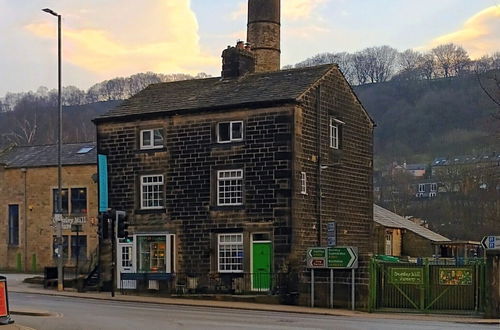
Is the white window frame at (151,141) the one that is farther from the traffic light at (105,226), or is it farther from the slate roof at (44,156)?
the slate roof at (44,156)

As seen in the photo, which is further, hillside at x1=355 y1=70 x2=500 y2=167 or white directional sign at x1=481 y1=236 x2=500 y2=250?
hillside at x1=355 y1=70 x2=500 y2=167

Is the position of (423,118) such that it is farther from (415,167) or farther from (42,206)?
(42,206)

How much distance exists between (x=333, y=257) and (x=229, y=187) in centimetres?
718

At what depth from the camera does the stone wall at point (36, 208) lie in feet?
161

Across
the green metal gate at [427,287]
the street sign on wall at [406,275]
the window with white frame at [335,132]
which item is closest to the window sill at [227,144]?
the window with white frame at [335,132]

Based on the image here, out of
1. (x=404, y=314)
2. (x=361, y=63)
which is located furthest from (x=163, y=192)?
(x=361, y=63)

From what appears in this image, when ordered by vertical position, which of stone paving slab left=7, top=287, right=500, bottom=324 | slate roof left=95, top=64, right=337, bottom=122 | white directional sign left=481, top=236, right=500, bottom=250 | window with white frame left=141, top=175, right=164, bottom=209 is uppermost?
slate roof left=95, top=64, right=337, bottom=122

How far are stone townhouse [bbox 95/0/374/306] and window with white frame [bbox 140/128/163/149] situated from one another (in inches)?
1.9

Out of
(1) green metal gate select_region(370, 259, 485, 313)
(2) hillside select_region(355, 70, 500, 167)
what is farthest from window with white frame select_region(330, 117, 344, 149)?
(2) hillside select_region(355, 70, 500, 167)

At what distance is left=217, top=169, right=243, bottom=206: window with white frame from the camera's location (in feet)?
111

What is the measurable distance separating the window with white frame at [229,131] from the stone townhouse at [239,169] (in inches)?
2.1

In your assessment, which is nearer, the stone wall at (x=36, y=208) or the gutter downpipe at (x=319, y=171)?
the gutter downpipe at (x=319, y=171)

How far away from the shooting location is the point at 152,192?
36094 millimetres

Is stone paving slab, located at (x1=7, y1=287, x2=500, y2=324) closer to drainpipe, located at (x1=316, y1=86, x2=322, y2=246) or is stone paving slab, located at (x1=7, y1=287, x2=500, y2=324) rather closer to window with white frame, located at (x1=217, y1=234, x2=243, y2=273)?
window with white frame, located at (x1=217, y1=234, x2=243, y2=273)
